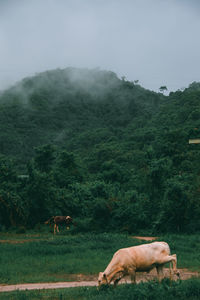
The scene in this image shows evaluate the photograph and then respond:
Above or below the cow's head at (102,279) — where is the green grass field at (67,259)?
below

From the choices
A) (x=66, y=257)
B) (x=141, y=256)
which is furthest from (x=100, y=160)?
(x=141, y=256)

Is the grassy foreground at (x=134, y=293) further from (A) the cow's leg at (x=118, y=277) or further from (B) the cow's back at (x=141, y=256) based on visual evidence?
(B) the cow's back at (x=141, y=256)

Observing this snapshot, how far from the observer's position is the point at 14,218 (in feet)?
97.4

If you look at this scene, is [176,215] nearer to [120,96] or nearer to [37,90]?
[120,96]

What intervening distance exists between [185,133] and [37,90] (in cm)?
6073

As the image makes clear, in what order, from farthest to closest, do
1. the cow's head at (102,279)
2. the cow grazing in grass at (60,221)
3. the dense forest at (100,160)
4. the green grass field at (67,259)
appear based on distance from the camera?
1. the dense forest at (100,160)
2. the cow grazing in grass at (60,221)
3. the green grass field at (67,259)
4. the cow's head at (102,279)

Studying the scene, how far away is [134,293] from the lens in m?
9.04

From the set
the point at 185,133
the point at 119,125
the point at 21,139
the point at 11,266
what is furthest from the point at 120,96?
the point at 11,266

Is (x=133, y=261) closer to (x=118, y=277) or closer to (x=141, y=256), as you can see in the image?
(x=141, y=256)

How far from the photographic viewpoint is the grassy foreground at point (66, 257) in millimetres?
13805

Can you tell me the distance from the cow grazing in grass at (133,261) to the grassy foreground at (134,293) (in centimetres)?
37

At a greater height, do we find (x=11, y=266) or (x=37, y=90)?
(x=37, y=90)

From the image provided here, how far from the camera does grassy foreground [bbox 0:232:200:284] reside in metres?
13.8

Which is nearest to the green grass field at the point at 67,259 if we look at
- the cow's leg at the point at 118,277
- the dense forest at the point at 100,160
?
the cow's leg at the point at 118,277
